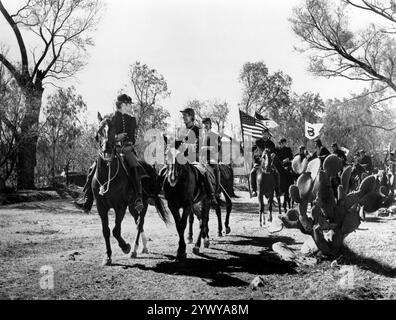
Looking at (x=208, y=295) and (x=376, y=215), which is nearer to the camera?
(x=208, y=295)

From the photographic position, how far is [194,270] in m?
6.70

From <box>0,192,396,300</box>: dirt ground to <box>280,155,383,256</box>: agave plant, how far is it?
0.43m

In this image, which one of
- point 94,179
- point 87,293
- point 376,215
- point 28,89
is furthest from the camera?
point 28,89

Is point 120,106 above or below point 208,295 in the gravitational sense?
above

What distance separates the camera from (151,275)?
20.8 feet

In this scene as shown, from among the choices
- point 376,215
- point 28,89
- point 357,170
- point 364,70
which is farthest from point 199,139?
point 364,70

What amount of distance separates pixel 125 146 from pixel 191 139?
4.31 feet

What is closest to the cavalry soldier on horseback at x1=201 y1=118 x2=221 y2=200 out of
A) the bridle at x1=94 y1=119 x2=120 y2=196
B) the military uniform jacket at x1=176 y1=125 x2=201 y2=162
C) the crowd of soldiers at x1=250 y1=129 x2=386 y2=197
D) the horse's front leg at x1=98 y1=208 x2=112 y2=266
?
the military uniform jacket at x1=176 y1=125 x2=201 y2=162

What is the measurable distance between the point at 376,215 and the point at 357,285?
31.4 ft

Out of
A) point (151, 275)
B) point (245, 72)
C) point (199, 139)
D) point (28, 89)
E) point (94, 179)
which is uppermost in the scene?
point (245, 72)

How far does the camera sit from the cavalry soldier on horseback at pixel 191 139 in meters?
7.77

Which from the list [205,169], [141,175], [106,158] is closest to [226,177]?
[205,169]

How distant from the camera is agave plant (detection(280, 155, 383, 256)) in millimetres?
6320
